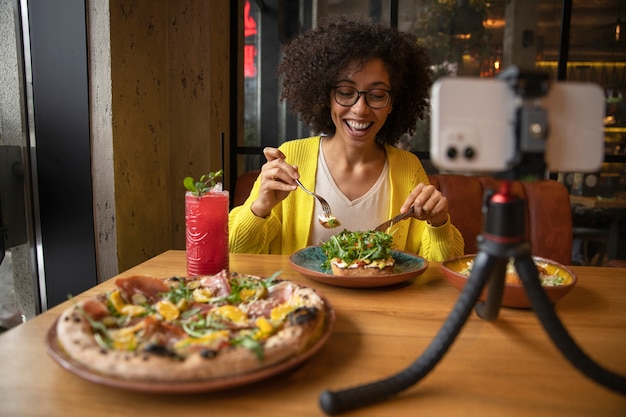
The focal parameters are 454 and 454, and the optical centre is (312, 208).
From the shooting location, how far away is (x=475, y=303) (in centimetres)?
66

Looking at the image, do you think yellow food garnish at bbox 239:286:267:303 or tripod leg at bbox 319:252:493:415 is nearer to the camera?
tripod leg at bbox 319:252:493:415

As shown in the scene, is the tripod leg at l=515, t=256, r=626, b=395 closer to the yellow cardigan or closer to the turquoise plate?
the turquoise plate

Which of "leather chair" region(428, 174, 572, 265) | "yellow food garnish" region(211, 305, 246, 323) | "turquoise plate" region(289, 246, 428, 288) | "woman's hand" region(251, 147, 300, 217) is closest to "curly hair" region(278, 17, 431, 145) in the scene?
"leather chair" region(428, 174, 572, 265)

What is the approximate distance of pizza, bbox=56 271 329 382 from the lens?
26.5 inches

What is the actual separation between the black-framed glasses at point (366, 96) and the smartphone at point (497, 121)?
1.36 metres

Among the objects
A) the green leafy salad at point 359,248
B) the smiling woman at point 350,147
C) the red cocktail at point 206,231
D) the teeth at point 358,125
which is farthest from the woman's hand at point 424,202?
the red cocktail at point 206,231

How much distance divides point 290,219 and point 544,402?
151 cm

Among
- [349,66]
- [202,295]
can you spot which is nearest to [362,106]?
[349,66]

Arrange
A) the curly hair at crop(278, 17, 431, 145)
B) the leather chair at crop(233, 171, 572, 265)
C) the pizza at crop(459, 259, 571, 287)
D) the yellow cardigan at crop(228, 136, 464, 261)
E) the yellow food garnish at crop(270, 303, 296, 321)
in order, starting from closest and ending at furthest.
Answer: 1. the yellow food garnish at crop(270, 303, 296, 321)
2. the pizza at crop(459, 259, 571, 287)
3. the yellow cardigan at crop(228, 136, 464, 261)
4. the curly hair at crop(278, 17, 431, 145)
5. the leather chair at crop(233, 171, 572, 265)

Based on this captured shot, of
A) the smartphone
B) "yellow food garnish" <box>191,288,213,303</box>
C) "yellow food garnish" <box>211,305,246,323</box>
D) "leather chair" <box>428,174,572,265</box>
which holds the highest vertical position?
the smartphone

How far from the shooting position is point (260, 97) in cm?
383

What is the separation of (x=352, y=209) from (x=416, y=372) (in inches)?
56.9

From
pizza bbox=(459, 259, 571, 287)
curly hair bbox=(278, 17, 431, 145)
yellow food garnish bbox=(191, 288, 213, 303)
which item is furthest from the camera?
curly hair bbox=(278, 17, 431, 145)

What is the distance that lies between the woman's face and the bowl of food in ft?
2.71
